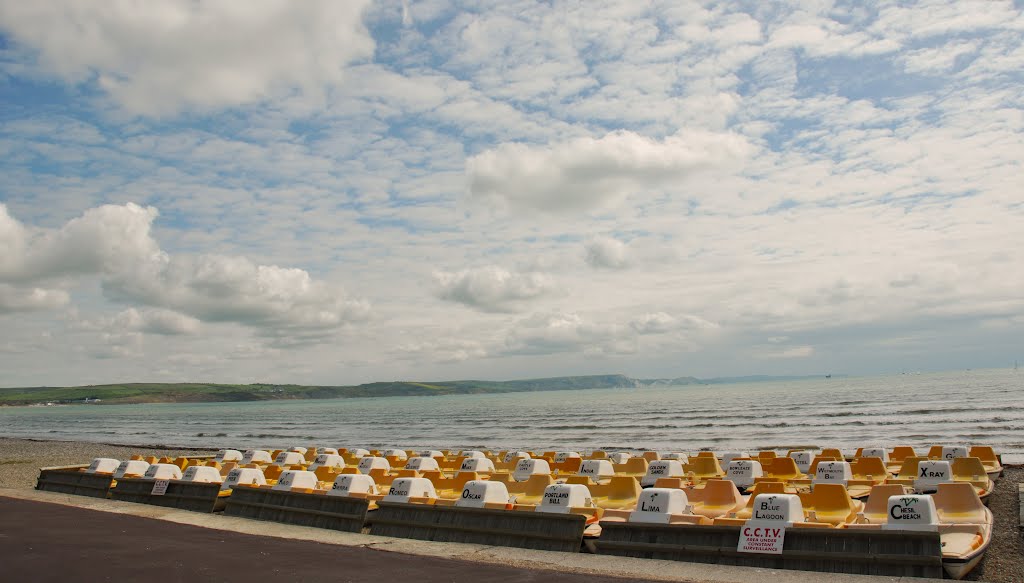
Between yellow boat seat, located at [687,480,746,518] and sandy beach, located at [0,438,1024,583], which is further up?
yellow boat seat, located at [687,480,746,518]

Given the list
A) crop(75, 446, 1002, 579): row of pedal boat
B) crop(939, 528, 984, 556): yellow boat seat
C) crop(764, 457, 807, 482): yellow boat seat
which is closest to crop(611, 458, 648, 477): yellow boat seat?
crop(75, 446, 1002, 579): row of pedal boat

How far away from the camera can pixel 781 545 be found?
967 centimetres

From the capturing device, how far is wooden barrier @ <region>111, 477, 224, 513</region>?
1719cm

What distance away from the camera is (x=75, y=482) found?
21.5m

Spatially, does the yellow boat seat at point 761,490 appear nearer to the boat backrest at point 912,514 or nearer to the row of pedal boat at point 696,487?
the row of pedal boat at point 696,487

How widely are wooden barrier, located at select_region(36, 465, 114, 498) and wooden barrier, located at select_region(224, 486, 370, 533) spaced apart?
5.91 meters

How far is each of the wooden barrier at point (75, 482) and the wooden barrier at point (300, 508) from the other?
591cm

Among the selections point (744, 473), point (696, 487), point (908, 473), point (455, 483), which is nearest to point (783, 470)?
point (744, 473)

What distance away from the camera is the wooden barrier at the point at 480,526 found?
1143 cm

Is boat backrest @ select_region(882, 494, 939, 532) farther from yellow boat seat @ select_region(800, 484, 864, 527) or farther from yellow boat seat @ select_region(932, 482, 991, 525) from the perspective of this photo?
yellow boat seat @ select_region(932, 482, 991, 525)

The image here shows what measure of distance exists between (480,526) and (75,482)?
15.3 metres

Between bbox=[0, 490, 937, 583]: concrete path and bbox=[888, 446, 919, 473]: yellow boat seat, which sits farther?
bbox=[888, 446, 919, 473]: yellow boat seat

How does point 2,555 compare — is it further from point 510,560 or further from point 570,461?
point 570,461

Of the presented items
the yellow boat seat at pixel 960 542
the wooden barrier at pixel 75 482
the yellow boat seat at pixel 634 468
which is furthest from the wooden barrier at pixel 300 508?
the yellow boat seat at pixel 960 542
